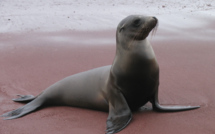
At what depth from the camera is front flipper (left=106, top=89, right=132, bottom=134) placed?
2.99 m

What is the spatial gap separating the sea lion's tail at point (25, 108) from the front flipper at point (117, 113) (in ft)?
3.46

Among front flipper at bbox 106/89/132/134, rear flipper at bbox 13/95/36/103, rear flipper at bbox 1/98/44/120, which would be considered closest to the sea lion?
front flipper at bbox 106/89/132/134

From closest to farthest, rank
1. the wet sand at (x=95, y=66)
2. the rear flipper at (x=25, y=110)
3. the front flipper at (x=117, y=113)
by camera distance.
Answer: the front flipper at (x=117, y=113) < the wet sand at (x=95, y=66) < the rear flipper at (x=25, y=110)

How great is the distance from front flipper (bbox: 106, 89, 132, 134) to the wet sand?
0.07 metres

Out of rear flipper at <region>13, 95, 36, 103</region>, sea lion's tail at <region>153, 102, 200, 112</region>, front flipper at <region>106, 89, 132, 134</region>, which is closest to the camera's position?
front flipper at <region>106, 89, 132, 134</region>

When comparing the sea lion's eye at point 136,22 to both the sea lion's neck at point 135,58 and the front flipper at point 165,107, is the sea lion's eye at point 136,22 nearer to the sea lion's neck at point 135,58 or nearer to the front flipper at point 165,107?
the sea lion's neck at point 135,58

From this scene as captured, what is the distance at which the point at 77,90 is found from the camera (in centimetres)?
381

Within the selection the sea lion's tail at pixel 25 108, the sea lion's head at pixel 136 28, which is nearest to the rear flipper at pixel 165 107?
the sea lion's head at pixel 136 28

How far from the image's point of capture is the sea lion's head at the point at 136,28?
3.06 metres

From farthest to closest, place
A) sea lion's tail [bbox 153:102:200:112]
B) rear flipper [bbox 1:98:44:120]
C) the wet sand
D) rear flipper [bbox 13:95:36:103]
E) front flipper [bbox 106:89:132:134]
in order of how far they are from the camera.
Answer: rear flipper [bbox 13:95:36:103]
rear flipper [bbox 1:98:44:120]
sea lion's tail [bbox 153:102:200:112]
the wet sand
front flipper [bbox 106:89:132:134]

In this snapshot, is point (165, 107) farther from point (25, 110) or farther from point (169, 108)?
point (25, 110)

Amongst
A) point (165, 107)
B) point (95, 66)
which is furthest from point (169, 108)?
point (95, 66)

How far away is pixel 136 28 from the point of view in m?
3.16

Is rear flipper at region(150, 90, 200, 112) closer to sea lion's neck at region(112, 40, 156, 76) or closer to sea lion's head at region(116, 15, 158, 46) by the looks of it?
sea lion's neck at region(112, 40, 156, 76)
